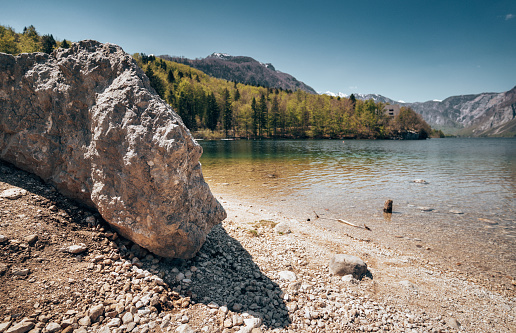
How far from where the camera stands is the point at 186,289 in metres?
4.84

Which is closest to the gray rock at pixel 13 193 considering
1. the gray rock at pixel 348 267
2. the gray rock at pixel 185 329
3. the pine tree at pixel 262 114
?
the gray rock at pixel 185 329

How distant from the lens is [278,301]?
201 inches

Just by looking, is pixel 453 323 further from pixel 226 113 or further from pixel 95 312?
pixel 226 113

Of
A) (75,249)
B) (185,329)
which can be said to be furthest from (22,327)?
(185,329)

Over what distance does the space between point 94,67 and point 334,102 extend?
150 meters

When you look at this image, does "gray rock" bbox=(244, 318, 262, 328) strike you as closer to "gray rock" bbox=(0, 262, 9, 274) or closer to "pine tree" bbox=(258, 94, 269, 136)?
"gray rock" bbox=(0, 262, 9, 274)

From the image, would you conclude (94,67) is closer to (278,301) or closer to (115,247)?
(115,247)

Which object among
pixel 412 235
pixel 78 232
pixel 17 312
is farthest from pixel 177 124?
pixel 412 235

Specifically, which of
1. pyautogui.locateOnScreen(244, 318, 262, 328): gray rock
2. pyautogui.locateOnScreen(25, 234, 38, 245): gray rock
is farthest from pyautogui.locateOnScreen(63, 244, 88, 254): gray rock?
pyautogui.locateOnScreen(244, 318, 262, 328): gray rock

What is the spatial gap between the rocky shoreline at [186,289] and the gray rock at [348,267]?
195 millimetres

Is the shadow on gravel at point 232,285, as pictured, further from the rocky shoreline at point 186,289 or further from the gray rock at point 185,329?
the gray rock at point 185,329

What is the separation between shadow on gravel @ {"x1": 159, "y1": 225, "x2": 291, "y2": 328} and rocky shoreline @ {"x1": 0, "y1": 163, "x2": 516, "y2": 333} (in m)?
0.03

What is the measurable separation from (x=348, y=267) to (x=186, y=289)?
4.45m

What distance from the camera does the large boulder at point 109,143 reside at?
15.5 ft
